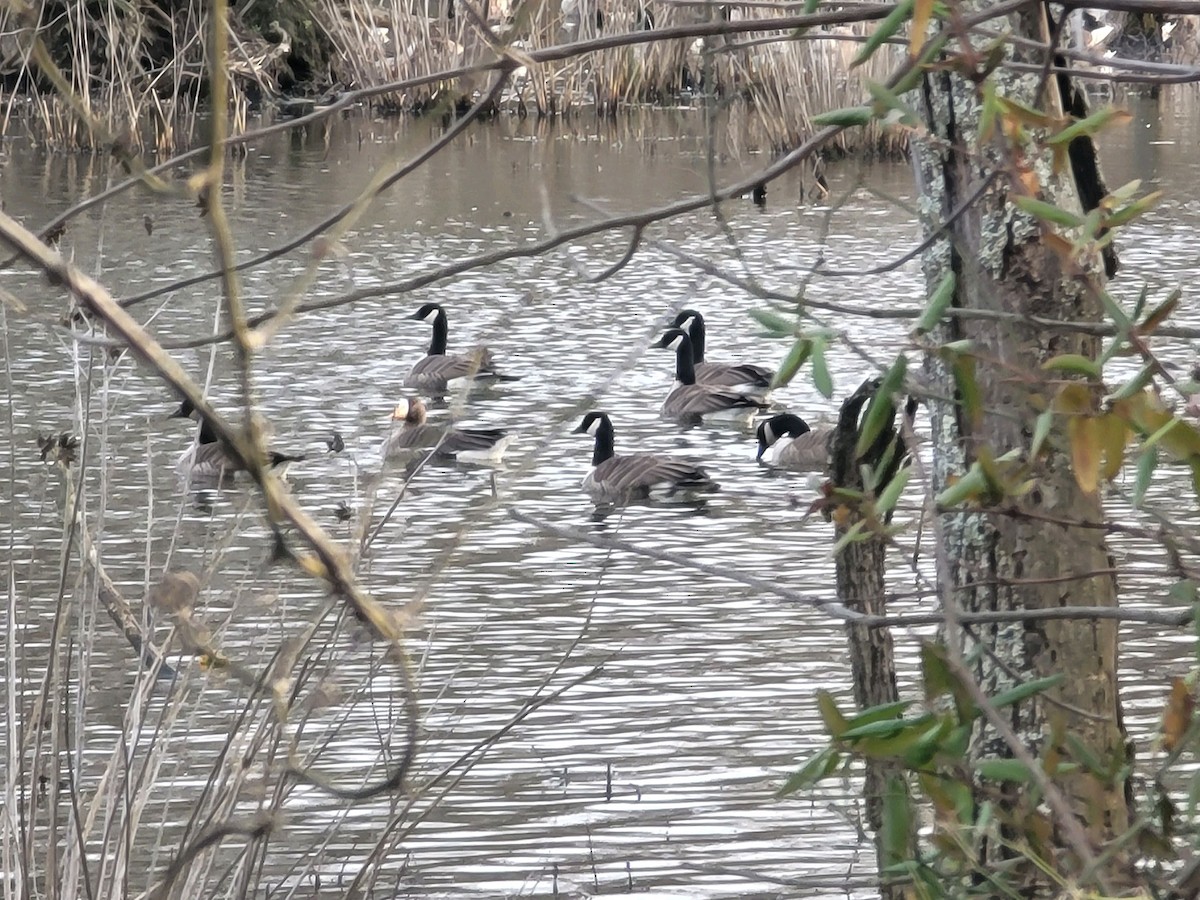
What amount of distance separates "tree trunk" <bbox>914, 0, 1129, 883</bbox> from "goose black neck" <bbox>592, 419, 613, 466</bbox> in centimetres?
621

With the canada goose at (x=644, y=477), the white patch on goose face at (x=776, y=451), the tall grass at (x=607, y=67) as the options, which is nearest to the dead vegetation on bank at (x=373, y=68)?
the tall grass at (x=607, y=67)

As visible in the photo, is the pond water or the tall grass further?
the tall grass

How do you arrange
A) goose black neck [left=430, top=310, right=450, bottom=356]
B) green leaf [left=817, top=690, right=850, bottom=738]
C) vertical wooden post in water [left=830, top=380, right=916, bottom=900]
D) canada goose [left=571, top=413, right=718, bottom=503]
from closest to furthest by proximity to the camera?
1. green leaf [left=817, top=690, right=850, bottom=738]
2. vertical wooden post in water [left=830, top=380, right=916, bottom=900]
3. canada goose [left=571, top=413, right=718, bottom=503]
4. goose black neck [left=430, top=310, right=450, bottom=356]

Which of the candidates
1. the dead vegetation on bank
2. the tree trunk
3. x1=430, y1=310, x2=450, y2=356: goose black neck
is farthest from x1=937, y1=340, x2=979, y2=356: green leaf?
the dead vegetation on bank

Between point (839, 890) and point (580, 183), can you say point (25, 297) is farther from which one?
point (839, 890)

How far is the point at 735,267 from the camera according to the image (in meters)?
14.0

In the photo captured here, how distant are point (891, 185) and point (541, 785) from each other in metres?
15.3

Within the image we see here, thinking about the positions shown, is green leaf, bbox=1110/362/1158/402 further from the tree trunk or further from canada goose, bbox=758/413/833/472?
canada goose, bbox=758/413/833/472

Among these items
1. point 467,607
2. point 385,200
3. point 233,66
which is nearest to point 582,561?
point 467,607

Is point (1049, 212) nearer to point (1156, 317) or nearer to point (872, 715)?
point (1156, 317)

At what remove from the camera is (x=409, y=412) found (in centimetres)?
1030

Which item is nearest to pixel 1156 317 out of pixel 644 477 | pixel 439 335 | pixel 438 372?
pixel 644 477

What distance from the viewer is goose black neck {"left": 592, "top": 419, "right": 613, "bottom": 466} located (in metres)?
9.41

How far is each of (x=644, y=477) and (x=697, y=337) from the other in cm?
382
